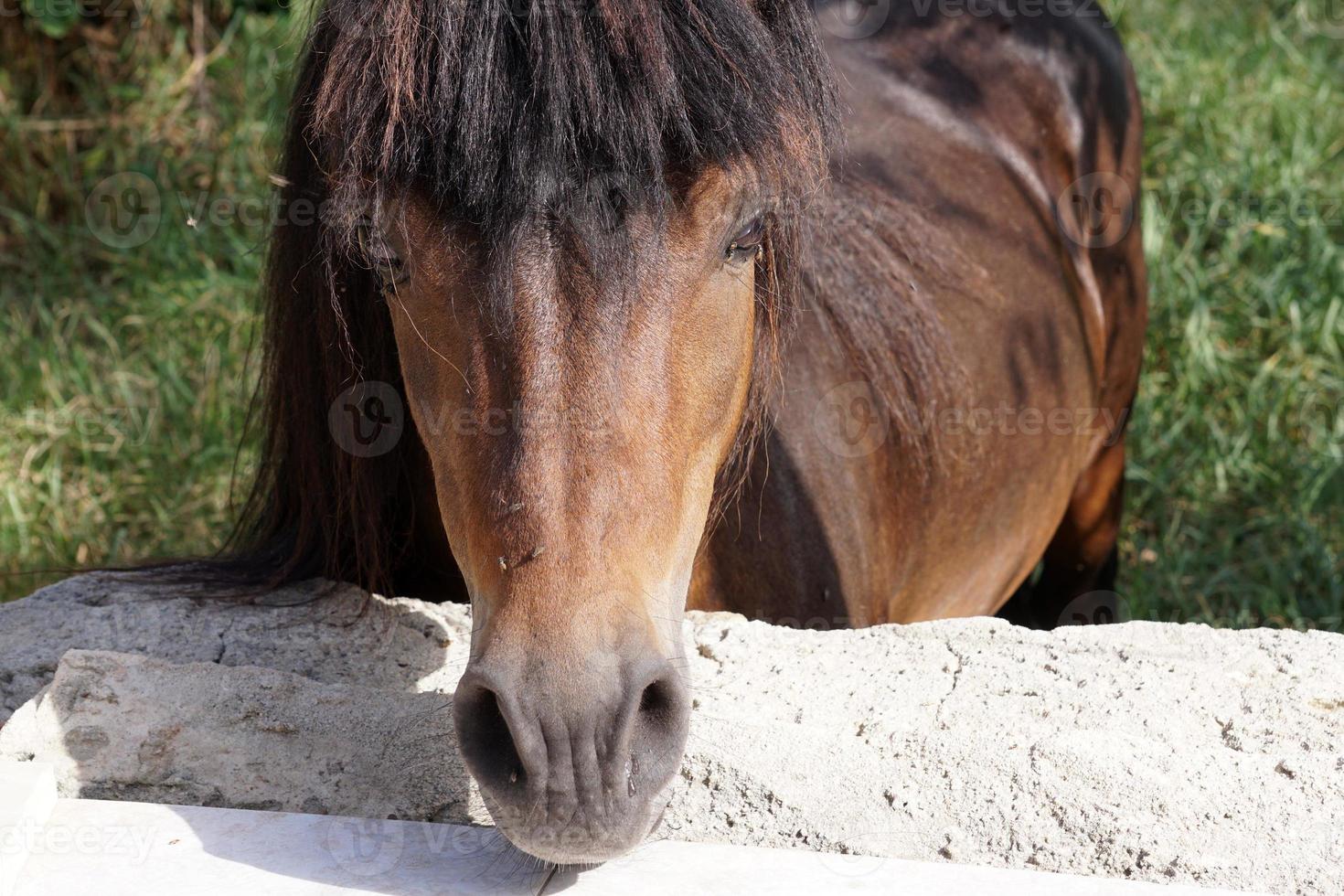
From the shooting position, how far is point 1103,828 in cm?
184

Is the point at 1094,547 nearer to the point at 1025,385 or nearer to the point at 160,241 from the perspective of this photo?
the point at 1025,385

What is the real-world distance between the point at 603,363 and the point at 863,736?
73 cm

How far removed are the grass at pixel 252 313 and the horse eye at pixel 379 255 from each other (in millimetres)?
2139

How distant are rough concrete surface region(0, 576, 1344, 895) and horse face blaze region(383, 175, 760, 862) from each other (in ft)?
0.98

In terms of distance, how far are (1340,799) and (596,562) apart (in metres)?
1.11

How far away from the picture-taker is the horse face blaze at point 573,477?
157cm

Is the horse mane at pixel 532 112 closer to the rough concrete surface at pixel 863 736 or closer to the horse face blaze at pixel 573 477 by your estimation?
the horse face blaze at pixel 573 477

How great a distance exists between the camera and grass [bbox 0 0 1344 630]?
455cm
